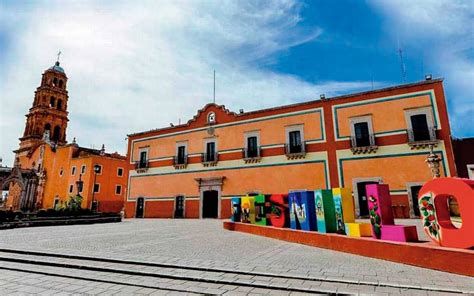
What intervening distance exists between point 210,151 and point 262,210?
11.9 metres

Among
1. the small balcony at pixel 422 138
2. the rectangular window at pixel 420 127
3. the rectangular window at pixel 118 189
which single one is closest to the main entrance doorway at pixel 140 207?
→ the rectangular window at pixel 118 189

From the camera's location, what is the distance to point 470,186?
5488 mm

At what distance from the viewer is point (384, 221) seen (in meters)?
7.06

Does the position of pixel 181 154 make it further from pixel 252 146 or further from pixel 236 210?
pixel 236 210

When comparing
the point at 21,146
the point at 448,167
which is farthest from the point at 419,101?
the point at 21,146

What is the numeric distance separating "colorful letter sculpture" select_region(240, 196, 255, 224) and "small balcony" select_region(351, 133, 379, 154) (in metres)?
8.97

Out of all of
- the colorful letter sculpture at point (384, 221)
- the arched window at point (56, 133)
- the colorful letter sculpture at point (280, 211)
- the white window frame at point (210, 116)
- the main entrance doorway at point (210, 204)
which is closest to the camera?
the colorful letter sculpture at point (384, 221)

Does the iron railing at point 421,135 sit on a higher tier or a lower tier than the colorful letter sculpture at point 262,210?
higher

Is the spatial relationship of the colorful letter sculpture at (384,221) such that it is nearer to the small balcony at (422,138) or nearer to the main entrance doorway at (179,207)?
the small balcony at (422,138)

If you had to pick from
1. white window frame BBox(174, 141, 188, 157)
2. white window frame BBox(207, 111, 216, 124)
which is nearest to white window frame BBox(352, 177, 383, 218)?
white window frame BBox(207, 111, 216, 124)

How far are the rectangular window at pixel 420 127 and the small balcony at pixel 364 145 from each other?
2336 millimetres

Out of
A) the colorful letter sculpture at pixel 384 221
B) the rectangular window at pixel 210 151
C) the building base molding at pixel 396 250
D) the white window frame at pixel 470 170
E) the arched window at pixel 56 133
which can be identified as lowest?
the building base molding at pixel 396 250

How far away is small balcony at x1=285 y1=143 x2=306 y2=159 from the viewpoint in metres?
19.0

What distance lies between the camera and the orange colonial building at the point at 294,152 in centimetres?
1625
